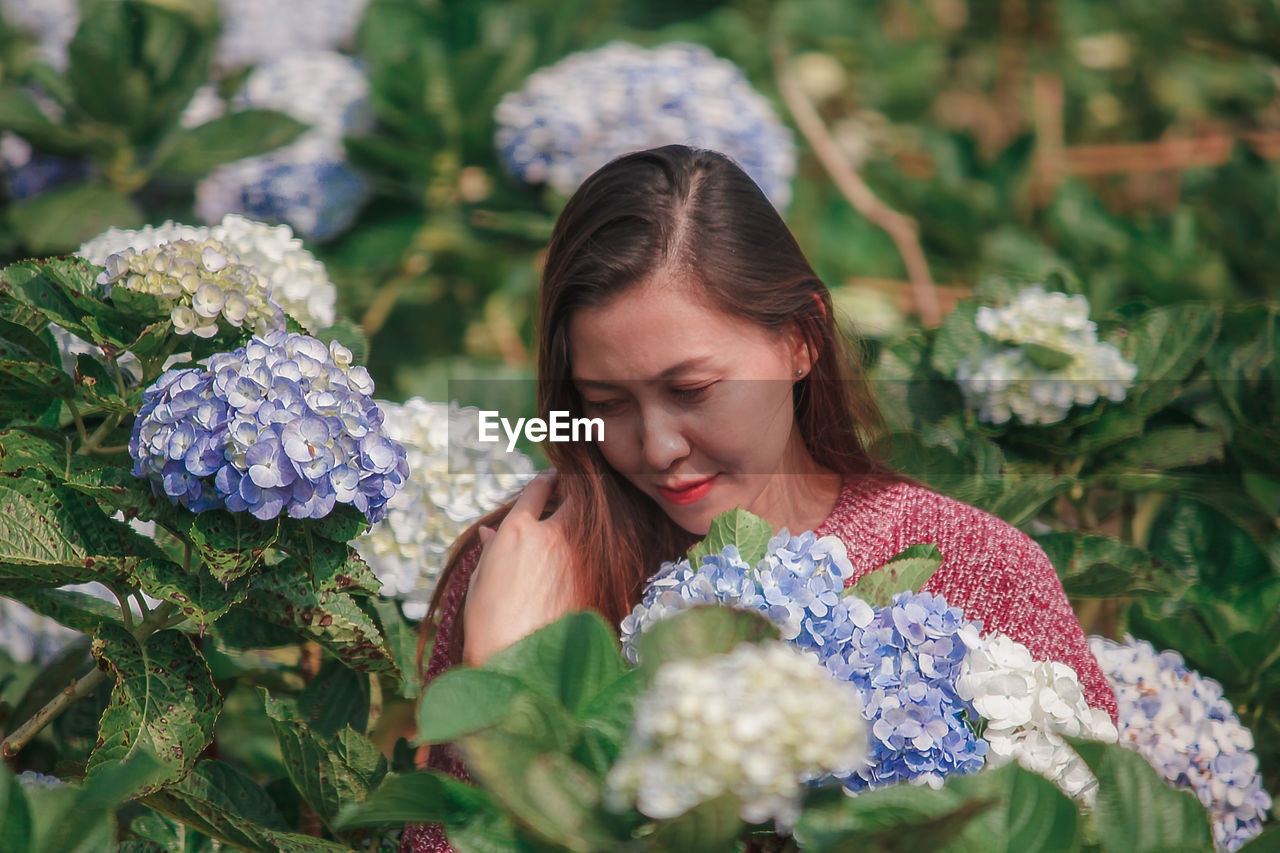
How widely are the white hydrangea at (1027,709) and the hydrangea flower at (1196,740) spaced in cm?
40

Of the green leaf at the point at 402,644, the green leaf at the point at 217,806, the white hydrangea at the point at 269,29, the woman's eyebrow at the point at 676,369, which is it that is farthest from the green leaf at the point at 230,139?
the green leaf at the point at 217,806

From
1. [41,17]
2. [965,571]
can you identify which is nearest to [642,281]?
[965,571]

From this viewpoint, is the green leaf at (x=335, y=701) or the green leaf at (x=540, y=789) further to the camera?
the green leaf at (x=335, y=701)

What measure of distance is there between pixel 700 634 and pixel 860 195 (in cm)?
212

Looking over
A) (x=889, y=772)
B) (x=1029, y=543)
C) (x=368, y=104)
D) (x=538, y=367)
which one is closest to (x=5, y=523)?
(x=538, y=367)

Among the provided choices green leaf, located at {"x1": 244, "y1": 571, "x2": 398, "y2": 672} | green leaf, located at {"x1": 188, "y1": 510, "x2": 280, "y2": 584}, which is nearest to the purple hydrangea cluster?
green leaf, located at {"x1": 188, "y1": 510, "x2": 280, "y2": 584}

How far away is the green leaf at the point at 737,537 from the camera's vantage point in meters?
0.90

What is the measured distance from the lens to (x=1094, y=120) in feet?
11.1

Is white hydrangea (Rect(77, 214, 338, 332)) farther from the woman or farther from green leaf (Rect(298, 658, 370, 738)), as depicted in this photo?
green leaf (Rect(298, 658, 370, 738))

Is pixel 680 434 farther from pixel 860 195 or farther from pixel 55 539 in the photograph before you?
pixel 860 195

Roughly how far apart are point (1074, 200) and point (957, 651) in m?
1.89

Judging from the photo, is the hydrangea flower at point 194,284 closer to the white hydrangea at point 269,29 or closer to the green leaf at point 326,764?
the green leaf at point 326,764

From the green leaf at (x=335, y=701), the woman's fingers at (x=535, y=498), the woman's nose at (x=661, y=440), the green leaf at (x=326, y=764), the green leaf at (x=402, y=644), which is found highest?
the woman's nose at (x=661, y=440)

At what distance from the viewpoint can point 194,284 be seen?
1036 millimetres
